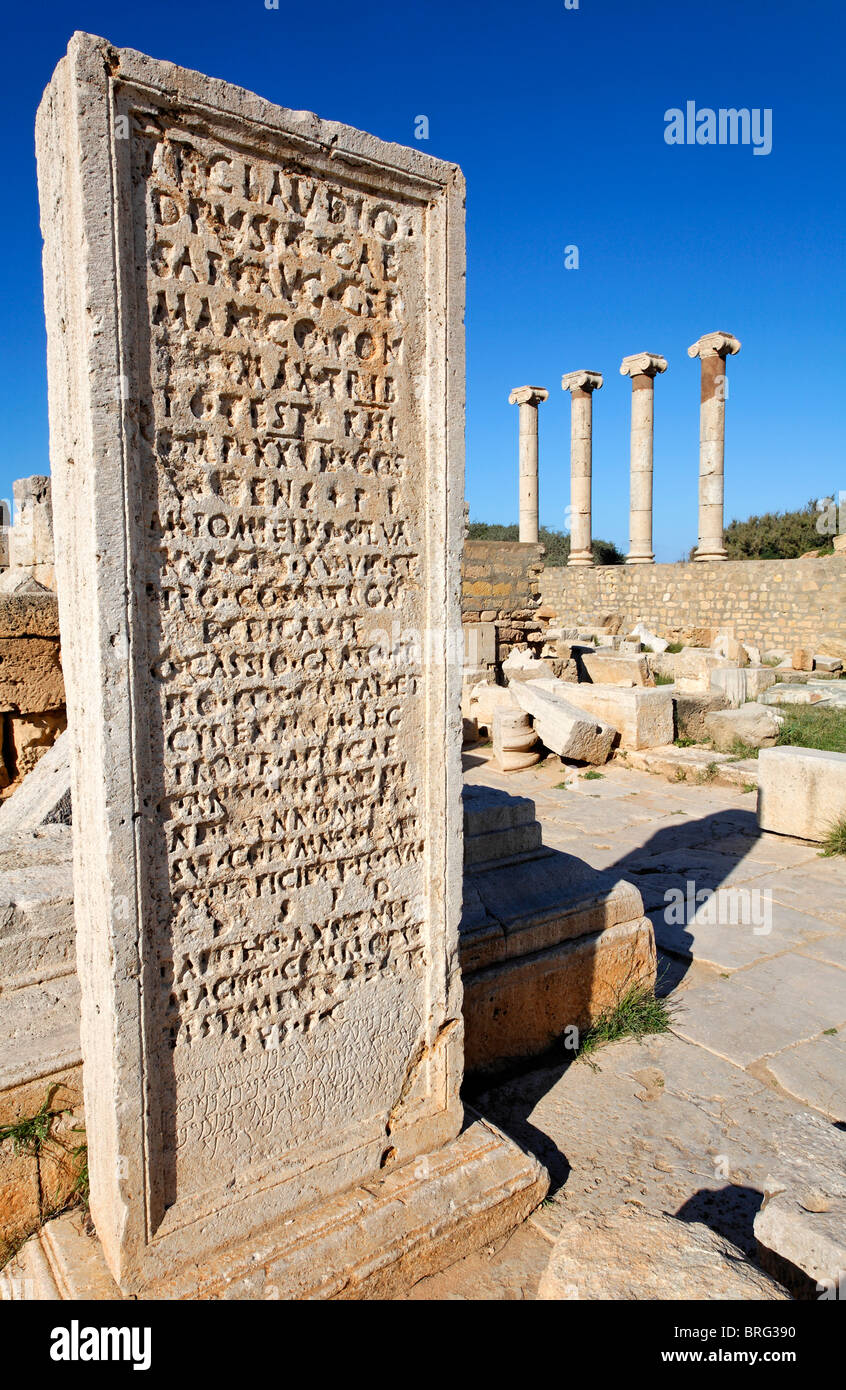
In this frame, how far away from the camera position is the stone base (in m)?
1.87

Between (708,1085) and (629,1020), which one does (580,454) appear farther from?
(708,1085)

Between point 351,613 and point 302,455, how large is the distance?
1.28ft

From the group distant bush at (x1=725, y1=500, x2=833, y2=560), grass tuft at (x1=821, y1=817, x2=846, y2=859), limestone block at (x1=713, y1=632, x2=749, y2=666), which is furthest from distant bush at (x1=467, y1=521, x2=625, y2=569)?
grass tuft at (x1=821, y1=817, x2=846, y2=859)

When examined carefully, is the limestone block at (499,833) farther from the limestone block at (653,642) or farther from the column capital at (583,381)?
the column capital at (583,381)

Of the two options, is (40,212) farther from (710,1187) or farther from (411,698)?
(710,1187)

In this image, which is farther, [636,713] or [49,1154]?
[636,713]

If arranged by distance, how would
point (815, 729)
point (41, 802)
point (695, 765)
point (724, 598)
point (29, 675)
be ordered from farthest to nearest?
point (724, 598) < point (815, 729) < point (695, 765) < point (29, 675) < point (41, 802)

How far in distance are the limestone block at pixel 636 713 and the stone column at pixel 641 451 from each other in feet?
43.3

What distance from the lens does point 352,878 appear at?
2.17 meters

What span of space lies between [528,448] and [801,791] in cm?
1901

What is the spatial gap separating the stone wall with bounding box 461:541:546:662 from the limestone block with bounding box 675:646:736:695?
6.61 ft

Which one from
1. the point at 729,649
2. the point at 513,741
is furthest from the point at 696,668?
the point at 513,741

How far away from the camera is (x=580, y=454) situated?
2220 centimetres

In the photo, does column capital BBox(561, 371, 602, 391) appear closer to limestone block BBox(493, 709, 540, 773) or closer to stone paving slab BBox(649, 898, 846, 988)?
limestone block BBox(493, 709, 540, 773)
